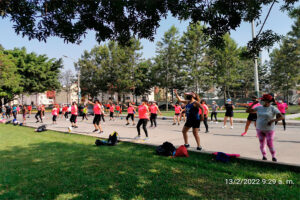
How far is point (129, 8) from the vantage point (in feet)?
13.3

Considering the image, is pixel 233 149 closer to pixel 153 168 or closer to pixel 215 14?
pixel 153 168

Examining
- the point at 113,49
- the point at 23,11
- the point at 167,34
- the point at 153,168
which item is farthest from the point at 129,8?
the point at 113,49

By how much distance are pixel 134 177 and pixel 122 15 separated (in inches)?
135

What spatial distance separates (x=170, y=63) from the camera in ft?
130

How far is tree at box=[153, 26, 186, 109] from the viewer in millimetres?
38500

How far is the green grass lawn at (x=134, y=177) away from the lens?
11.2 feet

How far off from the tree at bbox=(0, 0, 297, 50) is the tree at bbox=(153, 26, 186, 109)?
3519 centimetres

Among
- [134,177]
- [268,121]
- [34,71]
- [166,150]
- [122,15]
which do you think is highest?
[34,71]

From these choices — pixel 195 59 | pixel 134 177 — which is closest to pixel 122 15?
pixel 134 177

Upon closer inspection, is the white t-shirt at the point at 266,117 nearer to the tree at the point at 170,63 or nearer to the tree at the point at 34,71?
the tree at the point at 170,63

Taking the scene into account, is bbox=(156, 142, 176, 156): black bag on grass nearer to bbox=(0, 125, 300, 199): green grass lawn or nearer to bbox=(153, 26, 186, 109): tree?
bbox=(0, 125, 300, 199): green grass lawn

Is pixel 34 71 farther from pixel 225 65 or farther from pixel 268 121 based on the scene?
pixel 268 121

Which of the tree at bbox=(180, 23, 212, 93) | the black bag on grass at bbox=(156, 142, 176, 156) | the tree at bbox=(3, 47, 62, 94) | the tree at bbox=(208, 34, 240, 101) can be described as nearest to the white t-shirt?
the black bag on grass at bbox=(156, 142, 176, 156)

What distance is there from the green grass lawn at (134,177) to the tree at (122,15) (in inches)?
107
